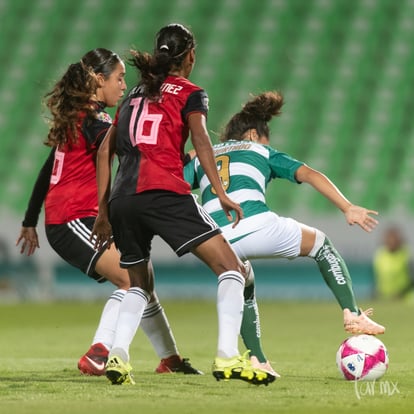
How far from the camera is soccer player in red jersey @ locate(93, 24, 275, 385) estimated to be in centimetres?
466

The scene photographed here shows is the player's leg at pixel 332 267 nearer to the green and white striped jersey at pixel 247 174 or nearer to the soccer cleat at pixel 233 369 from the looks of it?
the green and white striped jersey at pixel 247 174

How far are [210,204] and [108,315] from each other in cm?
84

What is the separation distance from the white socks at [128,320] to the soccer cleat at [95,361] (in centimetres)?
73

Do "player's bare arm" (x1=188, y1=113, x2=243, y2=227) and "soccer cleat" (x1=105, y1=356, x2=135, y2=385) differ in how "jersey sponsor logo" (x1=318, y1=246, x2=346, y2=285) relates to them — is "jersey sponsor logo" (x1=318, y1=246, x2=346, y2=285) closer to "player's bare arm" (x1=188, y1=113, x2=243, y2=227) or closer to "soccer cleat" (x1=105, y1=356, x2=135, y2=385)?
"player's bare arm" (x1=188, y1=113, x2=243, y2=227)

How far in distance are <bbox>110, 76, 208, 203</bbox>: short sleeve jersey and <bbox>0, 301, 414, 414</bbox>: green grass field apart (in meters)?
0.95

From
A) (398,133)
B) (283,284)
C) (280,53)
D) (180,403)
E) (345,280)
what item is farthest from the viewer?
(280,53)

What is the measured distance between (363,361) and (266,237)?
80 centimetres

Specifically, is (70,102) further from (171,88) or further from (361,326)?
(361,326)

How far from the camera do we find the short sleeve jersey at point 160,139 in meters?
4.74

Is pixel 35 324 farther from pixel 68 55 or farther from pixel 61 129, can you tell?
pixel 68 55

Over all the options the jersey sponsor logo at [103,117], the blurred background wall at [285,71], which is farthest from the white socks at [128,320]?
the blurred background wall at [285,71]

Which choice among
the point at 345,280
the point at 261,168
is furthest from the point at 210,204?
the point at 345,280

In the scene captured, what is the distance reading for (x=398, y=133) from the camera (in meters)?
17.3

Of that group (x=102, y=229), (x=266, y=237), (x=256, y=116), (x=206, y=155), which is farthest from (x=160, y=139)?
(x=256, y=116)
